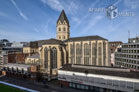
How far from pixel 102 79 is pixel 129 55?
24.6 metres

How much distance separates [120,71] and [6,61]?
156 feet

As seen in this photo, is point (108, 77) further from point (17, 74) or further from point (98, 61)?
point (17, 74)

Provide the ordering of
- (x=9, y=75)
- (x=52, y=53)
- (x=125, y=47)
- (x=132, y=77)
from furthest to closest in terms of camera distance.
Answer: 1. (x=125, y=47)
2. (x=9, y=75)
3. (x=52, y=53)
4. (x=132, y=77)

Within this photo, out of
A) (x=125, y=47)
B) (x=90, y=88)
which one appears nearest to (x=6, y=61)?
(x=90, y=88)

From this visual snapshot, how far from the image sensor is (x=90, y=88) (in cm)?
2311

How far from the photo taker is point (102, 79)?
70.7ft

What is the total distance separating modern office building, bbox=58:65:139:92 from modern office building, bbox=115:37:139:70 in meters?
14.8

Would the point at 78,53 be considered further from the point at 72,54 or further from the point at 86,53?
the point at 86,53

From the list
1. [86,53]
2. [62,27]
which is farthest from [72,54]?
[62,27]

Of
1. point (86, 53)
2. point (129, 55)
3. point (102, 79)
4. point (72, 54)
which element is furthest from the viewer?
point (72, 54)

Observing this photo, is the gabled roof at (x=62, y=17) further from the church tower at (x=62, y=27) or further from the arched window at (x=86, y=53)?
the arched window at (x=86, y=53)

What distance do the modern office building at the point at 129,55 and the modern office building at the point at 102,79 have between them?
14.8m

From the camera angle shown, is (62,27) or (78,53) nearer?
(78,53)

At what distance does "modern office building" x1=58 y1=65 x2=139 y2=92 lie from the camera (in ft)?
63.3
